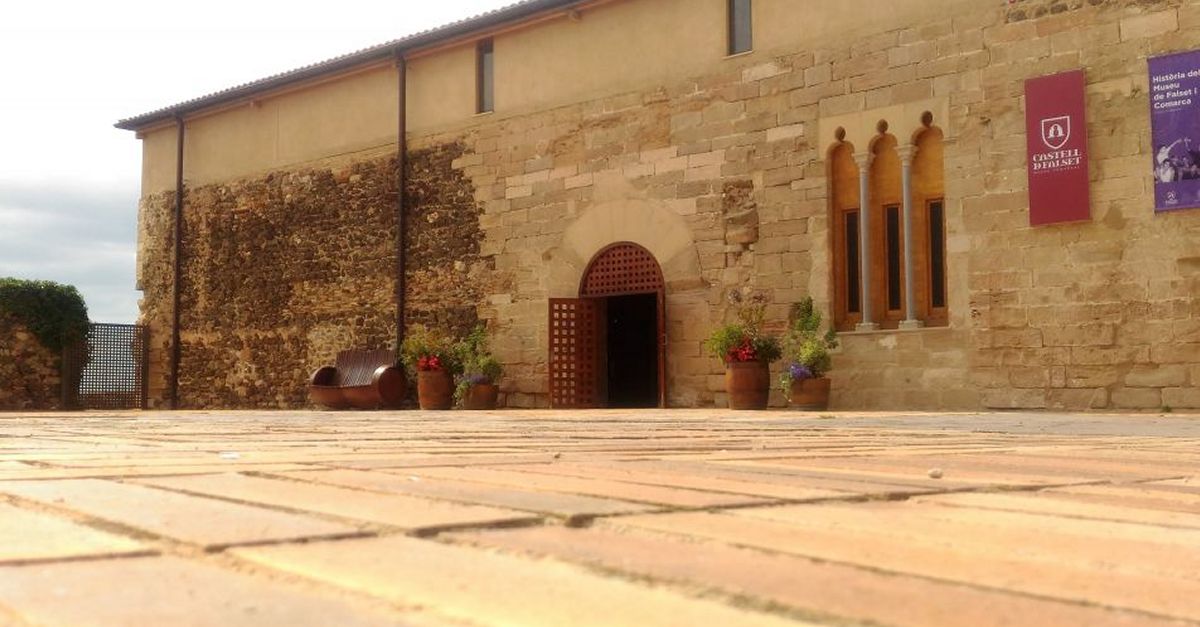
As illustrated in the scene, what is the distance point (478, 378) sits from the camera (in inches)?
523

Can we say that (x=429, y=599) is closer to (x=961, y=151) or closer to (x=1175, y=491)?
(x=1175, y=491)

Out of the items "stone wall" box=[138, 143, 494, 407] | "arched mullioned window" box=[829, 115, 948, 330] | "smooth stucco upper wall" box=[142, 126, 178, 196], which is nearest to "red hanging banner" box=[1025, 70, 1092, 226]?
"arched mullioned window" box=[829, 115, 948, 330]

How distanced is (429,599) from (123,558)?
1.29ft

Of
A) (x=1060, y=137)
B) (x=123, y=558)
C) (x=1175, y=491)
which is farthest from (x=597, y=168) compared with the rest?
(x=123, y=558)

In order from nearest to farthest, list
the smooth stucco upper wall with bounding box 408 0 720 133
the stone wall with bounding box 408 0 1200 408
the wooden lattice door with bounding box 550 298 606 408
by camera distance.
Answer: the stone wall with bounding box 408 0 1200 408 < the smooth stucco upper wall with bounding box 408 0 720 133 < the wooden lattice door with bounding box 550 298 606 408

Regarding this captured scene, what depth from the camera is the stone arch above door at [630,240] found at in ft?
40.1

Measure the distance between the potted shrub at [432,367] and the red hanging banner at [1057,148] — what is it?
6.90 metres

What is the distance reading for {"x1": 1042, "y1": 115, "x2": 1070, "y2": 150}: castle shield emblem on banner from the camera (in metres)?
9.81

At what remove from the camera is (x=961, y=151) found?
34.3 ft

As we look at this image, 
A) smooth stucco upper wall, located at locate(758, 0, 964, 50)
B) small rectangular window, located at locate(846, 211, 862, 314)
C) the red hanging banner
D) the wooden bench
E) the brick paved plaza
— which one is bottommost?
the brick paved plaza

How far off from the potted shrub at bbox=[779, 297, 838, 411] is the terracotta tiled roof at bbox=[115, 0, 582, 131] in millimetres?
4897

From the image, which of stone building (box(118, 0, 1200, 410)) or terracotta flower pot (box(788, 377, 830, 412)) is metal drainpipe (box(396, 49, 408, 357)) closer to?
stone building (box(118, 0, 1200, 410))

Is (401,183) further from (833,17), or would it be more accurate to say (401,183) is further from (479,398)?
(833,17)

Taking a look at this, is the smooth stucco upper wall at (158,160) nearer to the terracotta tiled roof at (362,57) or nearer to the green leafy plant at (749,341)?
the terracotta tiled roof at (362,57)
